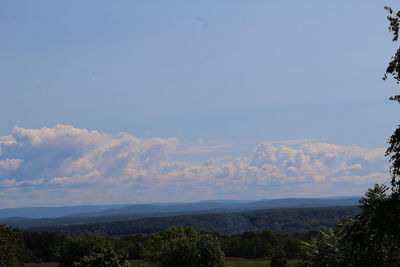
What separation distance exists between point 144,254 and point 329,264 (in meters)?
46.7

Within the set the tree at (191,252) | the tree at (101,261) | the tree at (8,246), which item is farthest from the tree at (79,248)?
the tree at (101,261)

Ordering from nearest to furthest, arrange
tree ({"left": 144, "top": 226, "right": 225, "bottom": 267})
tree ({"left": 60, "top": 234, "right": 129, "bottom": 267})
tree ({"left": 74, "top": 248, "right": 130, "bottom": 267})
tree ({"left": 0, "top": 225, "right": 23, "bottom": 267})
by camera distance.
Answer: tree ({"left": 74, "top": 248, "right": 130, "bottom": 267}), tree ({"left": 0, "top": 225, "right": 23, "bottom": 267}), tree ({"left": 144, "top": 226, "right": 225, "bottom": 267}), tree ({"left": 60, "top": 234, "right": 129, "bottom": 267})

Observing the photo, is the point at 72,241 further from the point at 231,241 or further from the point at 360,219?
the point at 231,241

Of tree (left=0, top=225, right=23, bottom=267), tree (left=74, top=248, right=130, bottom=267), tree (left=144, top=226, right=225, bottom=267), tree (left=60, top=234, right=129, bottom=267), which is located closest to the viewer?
tree (left=74, top=248, right=130, bottom=267)

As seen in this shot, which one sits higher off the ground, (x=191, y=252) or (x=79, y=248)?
(x=79, y=248)

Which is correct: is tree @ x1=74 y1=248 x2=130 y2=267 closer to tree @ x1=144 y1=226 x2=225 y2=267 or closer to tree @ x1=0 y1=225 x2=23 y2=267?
tree @ x1=144 y1=226 x2=225 y2=267

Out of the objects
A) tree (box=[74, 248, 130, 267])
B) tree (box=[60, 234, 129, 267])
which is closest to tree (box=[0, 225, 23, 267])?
tree (box=[60, 234, 129, 267])

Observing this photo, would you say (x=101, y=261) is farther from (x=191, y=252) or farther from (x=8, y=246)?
(x=8, y=246)

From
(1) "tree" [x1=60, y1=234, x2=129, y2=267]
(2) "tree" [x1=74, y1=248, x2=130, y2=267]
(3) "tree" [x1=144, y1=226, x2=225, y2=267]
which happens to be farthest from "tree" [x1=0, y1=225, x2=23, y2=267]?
(3) "tree" [x1=144, y1=226, x2=225, y2=267]

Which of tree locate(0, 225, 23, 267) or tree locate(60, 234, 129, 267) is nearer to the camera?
tree locate(0, 225, 23, 267)

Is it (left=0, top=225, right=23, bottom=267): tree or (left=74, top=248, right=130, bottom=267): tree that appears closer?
(left=74, top=248, right=130, bottom=267): tree

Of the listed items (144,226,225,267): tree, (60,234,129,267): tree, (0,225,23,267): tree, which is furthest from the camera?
(60,234,129,267): tree

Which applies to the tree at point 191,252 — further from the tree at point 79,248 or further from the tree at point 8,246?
the tree at point 8,246

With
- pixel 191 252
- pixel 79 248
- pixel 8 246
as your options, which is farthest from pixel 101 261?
pixel 79 248
